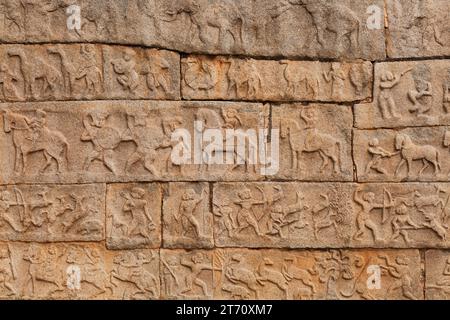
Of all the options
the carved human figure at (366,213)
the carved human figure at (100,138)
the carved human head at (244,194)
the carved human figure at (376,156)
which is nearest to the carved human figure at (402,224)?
the carved human figure at (366,213)

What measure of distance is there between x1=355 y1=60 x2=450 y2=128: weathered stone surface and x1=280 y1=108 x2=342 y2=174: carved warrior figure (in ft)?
1.11

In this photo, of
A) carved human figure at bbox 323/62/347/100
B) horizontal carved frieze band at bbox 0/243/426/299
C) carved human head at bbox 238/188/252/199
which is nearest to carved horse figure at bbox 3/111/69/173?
horizontal carved frieze band at bbox 0/243/426/299

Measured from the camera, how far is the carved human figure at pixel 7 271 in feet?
25.4

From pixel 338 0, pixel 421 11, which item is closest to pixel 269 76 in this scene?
pixel 338 0

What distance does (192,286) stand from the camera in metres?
7.79

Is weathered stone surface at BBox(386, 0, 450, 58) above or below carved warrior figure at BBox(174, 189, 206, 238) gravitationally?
above

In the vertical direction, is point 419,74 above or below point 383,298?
above

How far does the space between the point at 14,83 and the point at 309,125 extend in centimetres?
272

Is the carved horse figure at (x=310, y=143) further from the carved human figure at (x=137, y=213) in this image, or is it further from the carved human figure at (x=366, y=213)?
the carved human figure at (x=137, y=213)

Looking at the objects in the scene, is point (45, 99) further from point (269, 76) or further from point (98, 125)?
point (269, 76)

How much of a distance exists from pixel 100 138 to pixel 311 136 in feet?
6.32

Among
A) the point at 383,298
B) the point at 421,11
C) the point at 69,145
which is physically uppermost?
the point at 421,11

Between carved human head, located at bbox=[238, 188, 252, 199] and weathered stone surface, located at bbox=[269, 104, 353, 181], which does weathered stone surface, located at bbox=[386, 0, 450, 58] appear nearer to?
weathered stone surface, located at bbox=[269, 104, 353, 181]

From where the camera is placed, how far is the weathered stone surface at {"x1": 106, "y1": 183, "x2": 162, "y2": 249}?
773 centimetres
